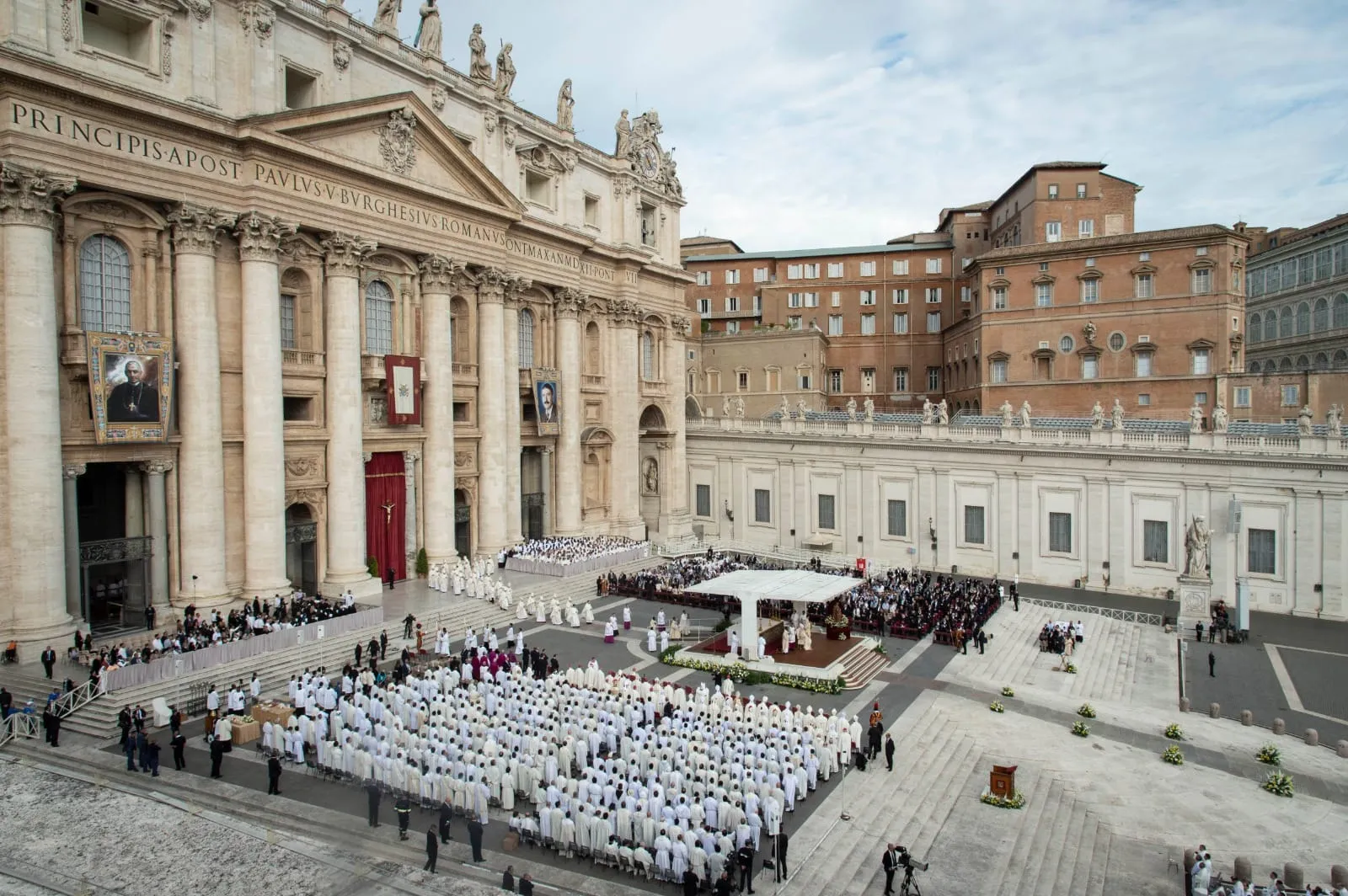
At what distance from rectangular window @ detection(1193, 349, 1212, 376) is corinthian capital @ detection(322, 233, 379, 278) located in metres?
46.6

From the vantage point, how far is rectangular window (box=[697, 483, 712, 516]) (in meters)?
55.7

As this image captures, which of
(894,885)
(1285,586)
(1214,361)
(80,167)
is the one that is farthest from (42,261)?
(1214,361)

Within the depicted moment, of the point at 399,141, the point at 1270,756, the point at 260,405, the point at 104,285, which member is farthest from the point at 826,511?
the point at 104,285

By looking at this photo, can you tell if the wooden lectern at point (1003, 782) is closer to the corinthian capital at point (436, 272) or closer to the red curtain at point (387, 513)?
the red curtain at point (387, 513)

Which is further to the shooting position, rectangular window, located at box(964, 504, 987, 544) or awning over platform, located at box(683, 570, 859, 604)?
rectangular window, located at box(964, 504, 987, 544)

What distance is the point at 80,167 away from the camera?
26.6m

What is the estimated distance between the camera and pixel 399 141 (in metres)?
36.4

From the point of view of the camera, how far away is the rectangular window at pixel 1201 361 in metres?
51.8

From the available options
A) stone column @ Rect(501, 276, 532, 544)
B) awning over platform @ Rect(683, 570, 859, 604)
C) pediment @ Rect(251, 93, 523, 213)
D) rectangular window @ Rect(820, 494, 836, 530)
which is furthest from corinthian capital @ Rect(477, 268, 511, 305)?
rectangular window @ Rect(820, 494, 836, 530)

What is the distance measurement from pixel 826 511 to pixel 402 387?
2453cm

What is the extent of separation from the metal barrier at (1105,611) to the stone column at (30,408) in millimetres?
35858

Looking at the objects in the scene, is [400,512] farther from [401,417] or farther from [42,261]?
[42,261]

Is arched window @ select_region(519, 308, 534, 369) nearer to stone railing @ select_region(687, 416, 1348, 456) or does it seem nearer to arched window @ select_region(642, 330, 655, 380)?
arched window @ select_region(642, 330, 655, 380)

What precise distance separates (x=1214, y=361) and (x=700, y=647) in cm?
3909
